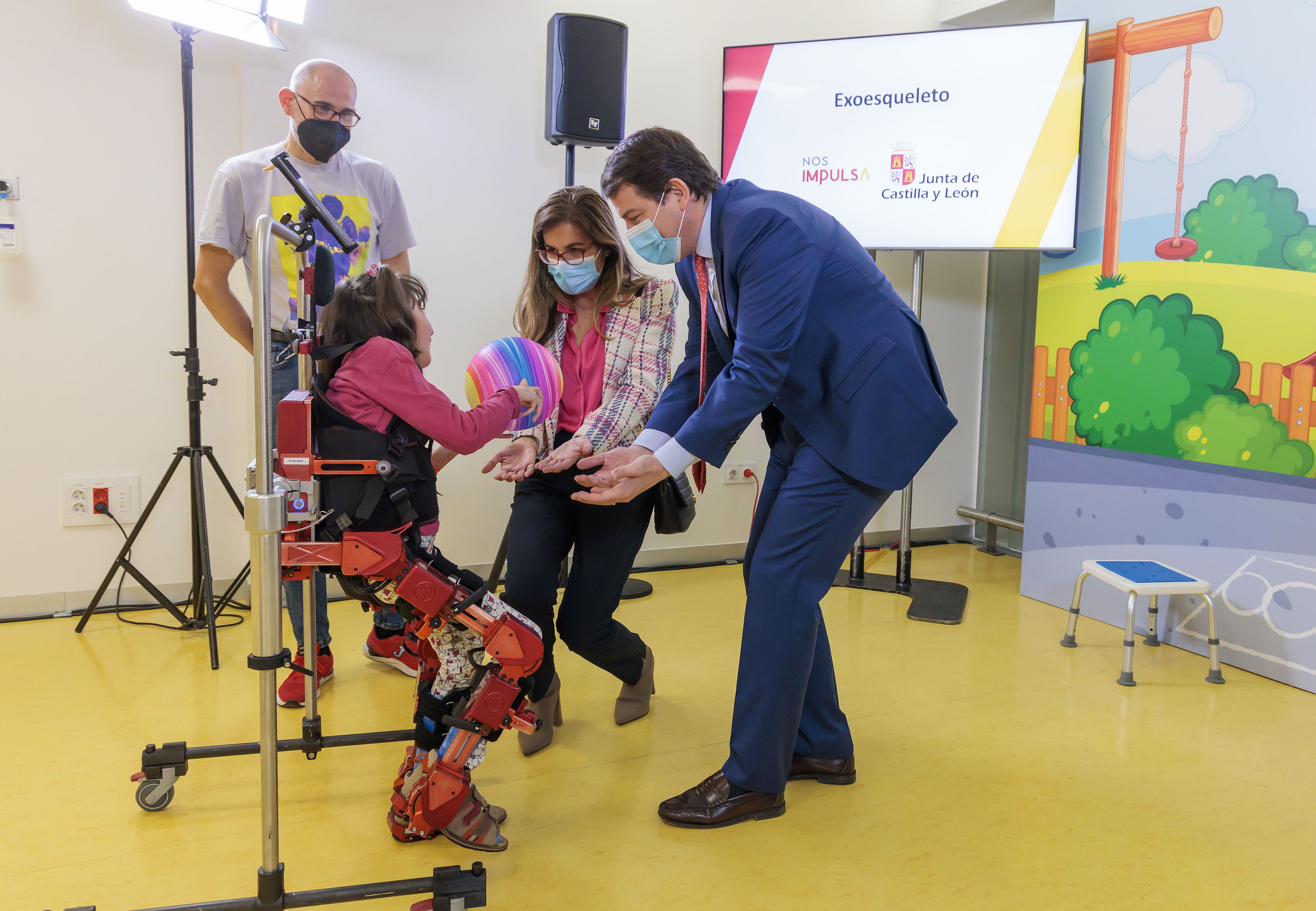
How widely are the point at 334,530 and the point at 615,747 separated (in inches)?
39.5

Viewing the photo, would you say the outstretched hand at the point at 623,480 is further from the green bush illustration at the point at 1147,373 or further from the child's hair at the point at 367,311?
the green bush illustration at the point at 1147,373

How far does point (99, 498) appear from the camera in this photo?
3.22m

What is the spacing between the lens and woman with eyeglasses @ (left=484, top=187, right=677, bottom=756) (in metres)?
2.15

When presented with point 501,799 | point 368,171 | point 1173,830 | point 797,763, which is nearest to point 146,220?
point 368,171

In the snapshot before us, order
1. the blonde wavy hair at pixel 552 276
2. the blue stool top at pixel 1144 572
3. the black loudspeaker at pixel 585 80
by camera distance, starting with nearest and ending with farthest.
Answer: the blonde wavy hair at pixel 552 276 < the blue stool top at pixel 1144 572 < the black loudspeaker at pixel 585 80

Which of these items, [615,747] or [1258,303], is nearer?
[615,747]

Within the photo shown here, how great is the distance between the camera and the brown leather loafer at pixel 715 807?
6.36 feet

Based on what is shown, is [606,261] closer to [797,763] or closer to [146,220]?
Answer: [797,763]

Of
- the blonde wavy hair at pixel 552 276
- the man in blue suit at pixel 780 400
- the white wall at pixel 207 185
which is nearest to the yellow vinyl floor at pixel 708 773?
the man in blue suit at pixel 780 400

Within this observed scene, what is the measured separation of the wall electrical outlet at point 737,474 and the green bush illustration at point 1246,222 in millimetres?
1959

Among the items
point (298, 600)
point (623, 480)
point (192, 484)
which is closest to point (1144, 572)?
point (623, 480)

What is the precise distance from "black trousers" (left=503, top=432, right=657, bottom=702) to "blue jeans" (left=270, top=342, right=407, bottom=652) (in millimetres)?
522

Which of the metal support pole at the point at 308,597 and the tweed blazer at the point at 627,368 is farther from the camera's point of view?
the tweed blazer at the point at 627,368

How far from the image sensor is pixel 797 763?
217 centimetres
